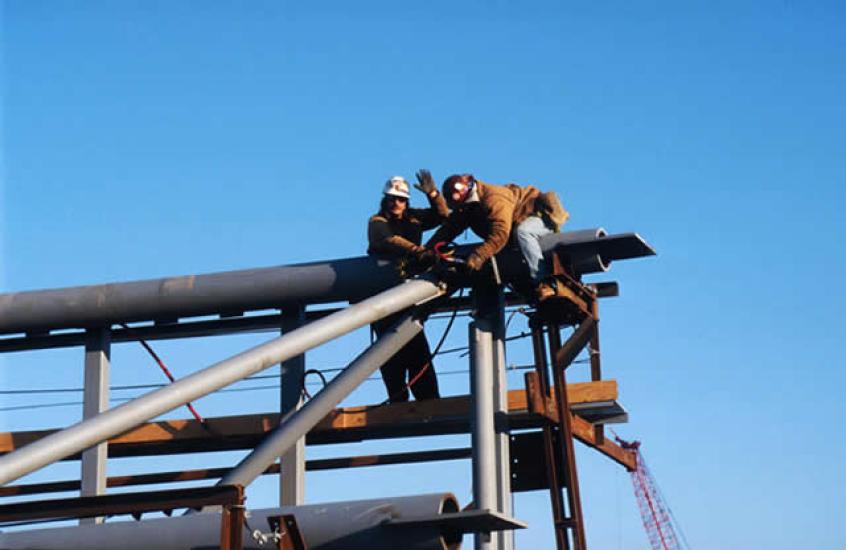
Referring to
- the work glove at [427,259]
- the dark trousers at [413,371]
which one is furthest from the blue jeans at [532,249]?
the dark trousers at [413,371]

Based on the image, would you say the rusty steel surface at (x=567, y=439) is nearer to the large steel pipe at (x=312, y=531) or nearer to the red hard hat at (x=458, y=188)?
Result: the red hard hat at (x=458, y=188)

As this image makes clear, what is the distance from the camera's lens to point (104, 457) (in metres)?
17.7

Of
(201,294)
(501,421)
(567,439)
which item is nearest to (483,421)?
(501,421)

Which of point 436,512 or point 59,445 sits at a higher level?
point 59,445

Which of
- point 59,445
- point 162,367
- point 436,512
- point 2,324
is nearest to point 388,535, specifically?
point 436,512

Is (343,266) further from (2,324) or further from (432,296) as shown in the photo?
(2,324)

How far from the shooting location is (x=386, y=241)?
56.6 ft

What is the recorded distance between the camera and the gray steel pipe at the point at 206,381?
13141 mm

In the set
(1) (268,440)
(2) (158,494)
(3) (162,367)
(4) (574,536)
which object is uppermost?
(3) (162,367)

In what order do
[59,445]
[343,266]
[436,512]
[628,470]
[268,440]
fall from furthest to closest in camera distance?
[628,470], [343,266], [268,440], [59,445], [436,512]

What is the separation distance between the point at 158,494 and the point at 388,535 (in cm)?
248

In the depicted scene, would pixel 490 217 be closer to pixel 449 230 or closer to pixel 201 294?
pixel 449 230

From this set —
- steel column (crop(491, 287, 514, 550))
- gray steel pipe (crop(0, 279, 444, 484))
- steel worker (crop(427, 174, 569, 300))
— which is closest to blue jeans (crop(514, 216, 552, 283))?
steel worker (crop(427, 174, 569, 300))

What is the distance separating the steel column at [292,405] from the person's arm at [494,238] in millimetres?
2843
